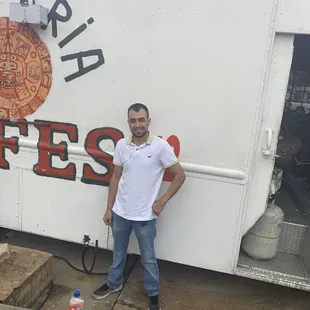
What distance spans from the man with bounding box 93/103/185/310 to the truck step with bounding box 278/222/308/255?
1.31 m

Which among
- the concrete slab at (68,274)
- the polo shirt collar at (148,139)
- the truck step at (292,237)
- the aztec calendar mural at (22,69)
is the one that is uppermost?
the aztec calendar mural at (22,69)

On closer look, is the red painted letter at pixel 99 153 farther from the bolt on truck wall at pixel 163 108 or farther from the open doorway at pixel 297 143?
the open doorway at pixel 297 143

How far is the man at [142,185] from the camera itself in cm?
275

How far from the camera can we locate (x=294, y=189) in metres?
4.58

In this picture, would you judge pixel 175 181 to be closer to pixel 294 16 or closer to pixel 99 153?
pixel 99 153

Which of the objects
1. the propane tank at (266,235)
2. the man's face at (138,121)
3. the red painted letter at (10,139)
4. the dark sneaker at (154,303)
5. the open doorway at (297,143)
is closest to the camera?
the man's face at (138,121)

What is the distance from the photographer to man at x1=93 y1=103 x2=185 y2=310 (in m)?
2.75

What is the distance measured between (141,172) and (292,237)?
1.69 meters

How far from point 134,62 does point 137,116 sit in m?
0.54

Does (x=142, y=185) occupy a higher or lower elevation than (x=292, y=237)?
higher

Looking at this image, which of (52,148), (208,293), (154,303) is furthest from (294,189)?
(52,148)

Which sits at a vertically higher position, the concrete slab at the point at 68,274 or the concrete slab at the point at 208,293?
the concrete slab at the point at 208,293

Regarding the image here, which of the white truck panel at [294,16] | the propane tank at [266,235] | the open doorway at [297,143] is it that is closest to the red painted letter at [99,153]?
the propane tank at [266,235]

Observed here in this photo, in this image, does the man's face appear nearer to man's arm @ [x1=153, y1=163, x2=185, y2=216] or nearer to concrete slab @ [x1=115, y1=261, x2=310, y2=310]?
man's arm @ [x1=153, y1=163, x2=185, y2=216]
